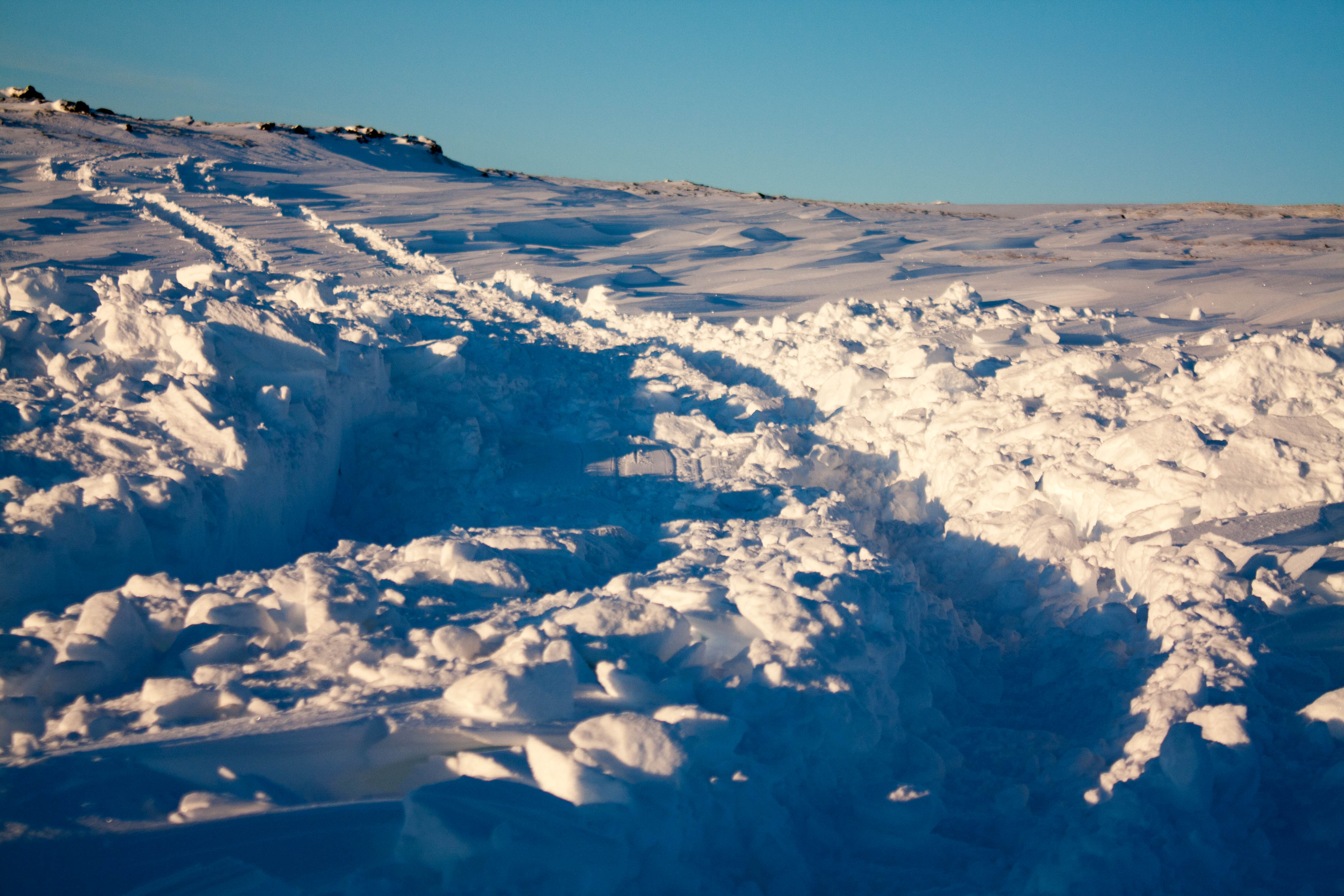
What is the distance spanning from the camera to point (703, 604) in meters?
2.76

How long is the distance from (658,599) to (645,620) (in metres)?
0.27

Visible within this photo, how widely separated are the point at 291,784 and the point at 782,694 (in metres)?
1.39

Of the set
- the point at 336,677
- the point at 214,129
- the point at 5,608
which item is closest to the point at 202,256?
the point at 5,608

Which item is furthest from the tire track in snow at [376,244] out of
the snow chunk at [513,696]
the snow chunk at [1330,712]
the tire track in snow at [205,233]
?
the snow chunk at [1330,712]

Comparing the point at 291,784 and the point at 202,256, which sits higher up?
the point at 202,256

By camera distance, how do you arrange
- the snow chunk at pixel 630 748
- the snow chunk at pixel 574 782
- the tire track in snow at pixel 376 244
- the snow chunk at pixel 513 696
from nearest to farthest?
the snow chunk at pixel 574 782 < the snow chunk at pixel 630 748 < the snow chunk at pixel 513 696 < the tire track in snow at pixel 376 244

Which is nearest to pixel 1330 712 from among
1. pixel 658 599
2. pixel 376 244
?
pixel 658 599

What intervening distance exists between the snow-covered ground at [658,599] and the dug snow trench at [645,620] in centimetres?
1

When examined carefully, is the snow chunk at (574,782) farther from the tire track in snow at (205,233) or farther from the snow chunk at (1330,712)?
the tire track in snow at (205,233)

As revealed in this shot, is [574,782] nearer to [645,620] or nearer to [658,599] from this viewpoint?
[645,620]

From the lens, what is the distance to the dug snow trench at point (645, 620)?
1860 mm

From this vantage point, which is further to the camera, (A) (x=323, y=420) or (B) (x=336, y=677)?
(A) (x=323, y=420)

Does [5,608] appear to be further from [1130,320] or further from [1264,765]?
[1130,320]

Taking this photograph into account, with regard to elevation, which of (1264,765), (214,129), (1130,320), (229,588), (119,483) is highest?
(214,129)
